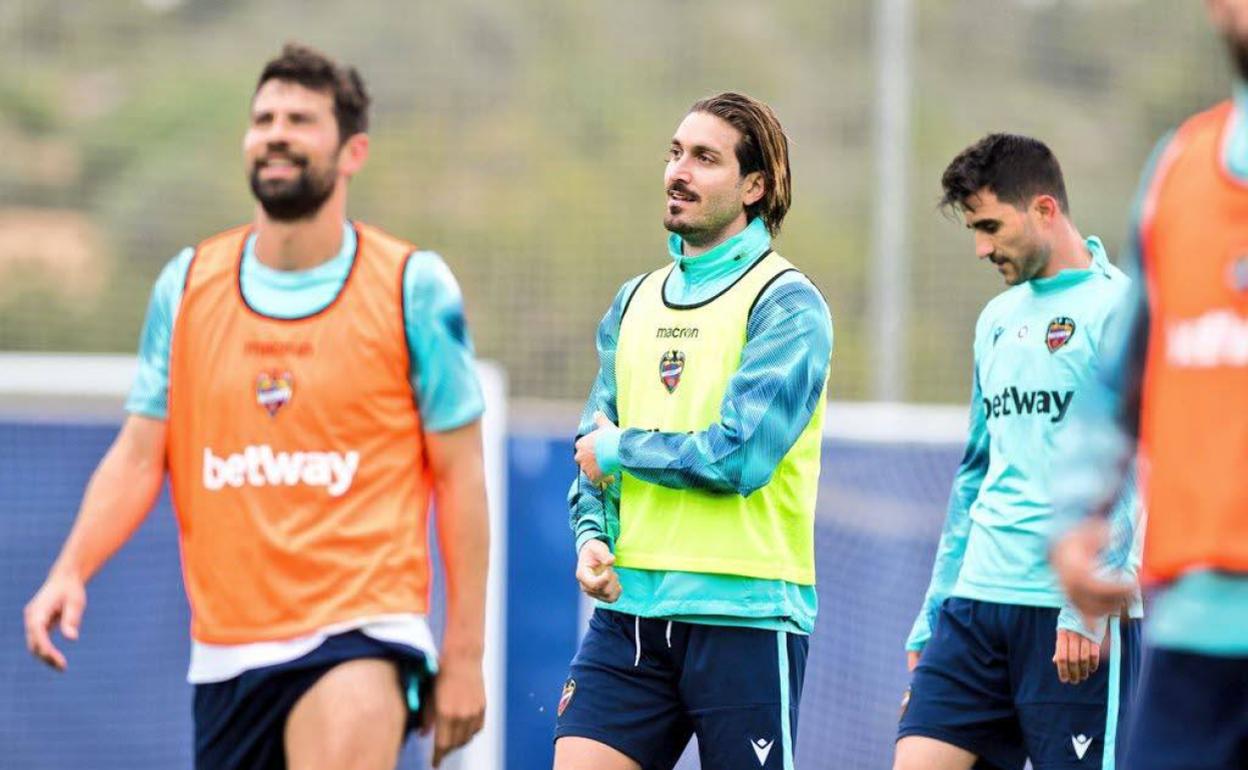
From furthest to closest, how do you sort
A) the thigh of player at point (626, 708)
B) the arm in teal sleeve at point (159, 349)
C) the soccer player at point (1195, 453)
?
the thigh of player at point (626, 708), the arm in teal sleeve at point (159, 349), the soccer player at point (1195, 453)

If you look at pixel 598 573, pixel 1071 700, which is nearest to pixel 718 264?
pixel 598 573

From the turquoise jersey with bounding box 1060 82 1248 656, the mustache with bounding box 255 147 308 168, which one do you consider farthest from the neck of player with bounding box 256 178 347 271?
the turquoise jersey with bounding box 1060 82 1248 656

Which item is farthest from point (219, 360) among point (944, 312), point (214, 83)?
point (214, 83)

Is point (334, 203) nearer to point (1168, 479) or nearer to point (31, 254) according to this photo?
point (1168, 479)

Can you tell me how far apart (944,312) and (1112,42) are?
3.00 m

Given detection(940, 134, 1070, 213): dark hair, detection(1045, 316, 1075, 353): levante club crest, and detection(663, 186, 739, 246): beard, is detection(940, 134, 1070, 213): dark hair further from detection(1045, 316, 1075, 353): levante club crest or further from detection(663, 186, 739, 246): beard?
detection(663, 186, 739, 246): beard

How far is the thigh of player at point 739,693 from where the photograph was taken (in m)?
5.16

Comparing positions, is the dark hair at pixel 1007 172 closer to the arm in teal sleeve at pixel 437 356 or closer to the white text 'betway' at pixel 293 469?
the arm in teal sleeve at pixel 437 356

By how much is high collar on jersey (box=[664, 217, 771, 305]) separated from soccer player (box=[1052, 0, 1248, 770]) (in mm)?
1955

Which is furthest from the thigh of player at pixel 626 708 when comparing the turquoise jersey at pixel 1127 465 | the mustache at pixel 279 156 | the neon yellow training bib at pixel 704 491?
the turquoise jersey at pixel 1127 465

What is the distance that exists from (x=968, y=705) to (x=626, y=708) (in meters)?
1.15

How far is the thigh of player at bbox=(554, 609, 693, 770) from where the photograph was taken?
5.25 metres

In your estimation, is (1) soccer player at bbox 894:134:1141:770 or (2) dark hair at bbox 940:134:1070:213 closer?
(1) soccer player at bbox 894:134:1141:770

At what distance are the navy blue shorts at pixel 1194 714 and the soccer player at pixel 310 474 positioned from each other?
5.42 feet
